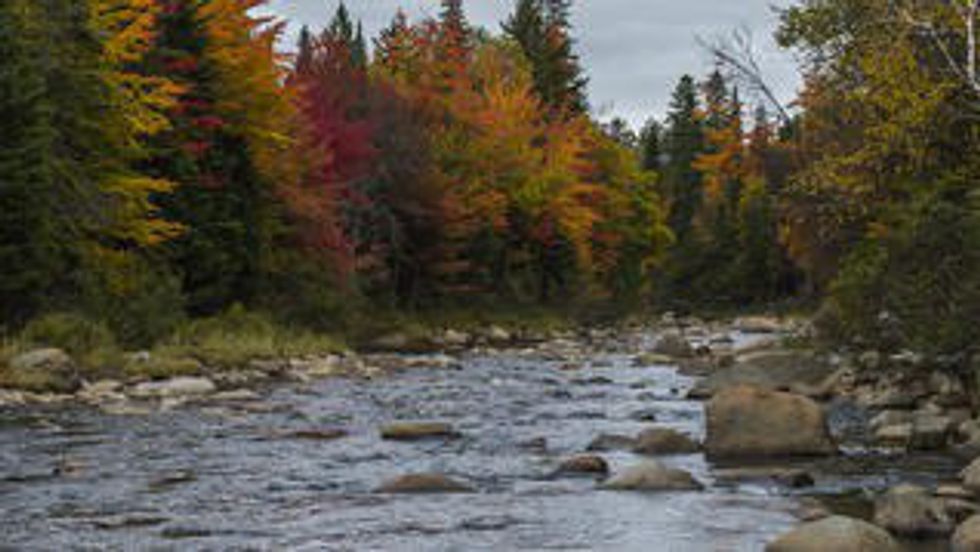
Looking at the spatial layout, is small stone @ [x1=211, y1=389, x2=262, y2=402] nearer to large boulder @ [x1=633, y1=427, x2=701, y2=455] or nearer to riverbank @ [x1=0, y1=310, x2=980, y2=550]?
riverbank @ [x1=0, y1=310, x2=980, y2=550]

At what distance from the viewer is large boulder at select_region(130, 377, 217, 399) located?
18484 mm

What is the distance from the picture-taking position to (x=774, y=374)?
1917cm

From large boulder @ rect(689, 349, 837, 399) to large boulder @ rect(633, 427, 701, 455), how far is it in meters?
5.60

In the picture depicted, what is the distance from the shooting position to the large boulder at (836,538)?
25.3 feet

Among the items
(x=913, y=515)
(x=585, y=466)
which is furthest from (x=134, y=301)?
(x=913, y=515)

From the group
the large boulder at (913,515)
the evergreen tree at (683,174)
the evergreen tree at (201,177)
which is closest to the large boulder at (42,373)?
the evergreen tree at (201,177)

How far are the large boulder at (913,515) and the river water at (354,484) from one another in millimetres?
730

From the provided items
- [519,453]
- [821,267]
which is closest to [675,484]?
[519,453]

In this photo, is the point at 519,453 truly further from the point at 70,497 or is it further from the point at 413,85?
the point at 413,85

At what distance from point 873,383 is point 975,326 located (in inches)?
158

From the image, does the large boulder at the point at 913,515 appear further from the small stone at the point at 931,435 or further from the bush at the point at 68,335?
the bush at the point at 68,335

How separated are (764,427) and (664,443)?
111 cm

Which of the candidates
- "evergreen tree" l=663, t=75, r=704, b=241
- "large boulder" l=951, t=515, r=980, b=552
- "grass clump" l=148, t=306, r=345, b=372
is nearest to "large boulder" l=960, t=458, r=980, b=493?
"large boulder" l=951, t=515, r=980, b=552

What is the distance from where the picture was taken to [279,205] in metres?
30.7
